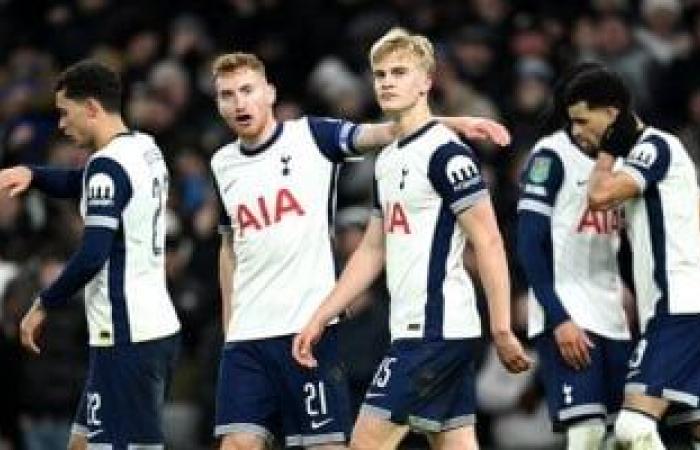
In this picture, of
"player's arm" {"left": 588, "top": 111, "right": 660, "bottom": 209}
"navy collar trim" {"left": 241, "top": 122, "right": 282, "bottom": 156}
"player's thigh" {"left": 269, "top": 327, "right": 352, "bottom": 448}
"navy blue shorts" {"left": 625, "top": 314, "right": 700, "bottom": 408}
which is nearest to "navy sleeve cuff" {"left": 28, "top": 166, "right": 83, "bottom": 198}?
"navy collar trim" {"left": 241, "top": 122, "right": 282, "bottom": 156}

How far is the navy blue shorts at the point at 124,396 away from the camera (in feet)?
35.7

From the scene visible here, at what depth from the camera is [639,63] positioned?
1688 cm

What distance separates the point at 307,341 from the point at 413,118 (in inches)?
45.5

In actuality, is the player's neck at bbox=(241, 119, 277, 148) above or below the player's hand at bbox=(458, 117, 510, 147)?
above

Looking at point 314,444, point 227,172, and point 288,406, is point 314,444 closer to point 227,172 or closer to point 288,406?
point 288,406

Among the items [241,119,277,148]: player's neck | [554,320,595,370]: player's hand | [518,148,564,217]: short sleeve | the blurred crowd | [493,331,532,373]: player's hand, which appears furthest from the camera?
the blurred crowd

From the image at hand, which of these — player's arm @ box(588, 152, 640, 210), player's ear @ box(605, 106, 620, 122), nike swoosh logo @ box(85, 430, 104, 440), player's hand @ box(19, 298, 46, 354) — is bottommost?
nike swoosh logo @ box(85, 430, 104, 440)

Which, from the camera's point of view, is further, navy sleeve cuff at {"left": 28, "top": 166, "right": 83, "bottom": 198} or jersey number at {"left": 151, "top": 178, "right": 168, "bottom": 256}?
navy sleeve cuff at {"left": 28, "top": 166, "right": 83, "bottom": 198}

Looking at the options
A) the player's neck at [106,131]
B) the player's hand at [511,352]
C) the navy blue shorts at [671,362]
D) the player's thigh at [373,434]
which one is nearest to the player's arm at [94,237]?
the player's neck at [106,131]

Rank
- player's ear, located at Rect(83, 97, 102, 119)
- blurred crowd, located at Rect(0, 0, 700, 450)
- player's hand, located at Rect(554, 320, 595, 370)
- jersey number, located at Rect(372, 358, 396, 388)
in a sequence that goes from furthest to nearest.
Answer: blurred crowd, located at Rect(0, 0, 700, 450) → player's hand, located at Rect(554, 320, 595, 370) → player's ear, located at Rect(83, 97, 102, 119) → jersey number, located at Rect(372, 358, 396, 388)

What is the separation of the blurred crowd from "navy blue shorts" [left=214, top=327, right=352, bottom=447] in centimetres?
425

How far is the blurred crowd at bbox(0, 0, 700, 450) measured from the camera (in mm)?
15555

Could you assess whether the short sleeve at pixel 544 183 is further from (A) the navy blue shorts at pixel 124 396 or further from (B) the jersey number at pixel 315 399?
(A) the navy blue shorts at pixel 124 396

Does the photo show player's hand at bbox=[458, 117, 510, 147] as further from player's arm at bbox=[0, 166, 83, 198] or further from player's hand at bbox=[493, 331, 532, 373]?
player's arm at bbox=[0, 166, 83, 198]
